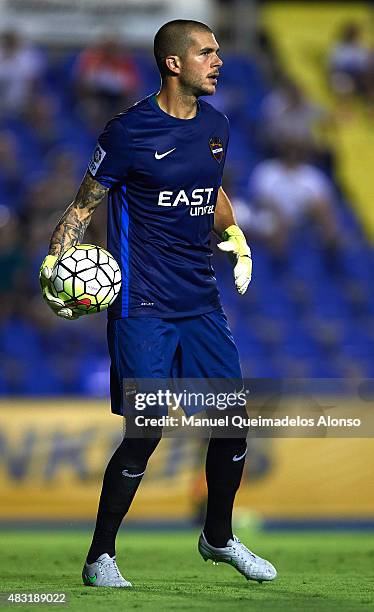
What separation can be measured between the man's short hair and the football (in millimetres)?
1038

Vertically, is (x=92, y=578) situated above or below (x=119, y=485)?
below

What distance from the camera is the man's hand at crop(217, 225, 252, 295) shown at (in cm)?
684

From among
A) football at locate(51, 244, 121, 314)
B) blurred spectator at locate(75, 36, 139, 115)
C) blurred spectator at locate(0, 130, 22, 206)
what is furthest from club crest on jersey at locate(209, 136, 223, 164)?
blurred spectator at locate(75, 36, 139, 115)

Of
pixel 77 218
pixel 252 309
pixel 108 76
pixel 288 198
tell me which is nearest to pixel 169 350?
pixel 77 218

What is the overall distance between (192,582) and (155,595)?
74 centimetres

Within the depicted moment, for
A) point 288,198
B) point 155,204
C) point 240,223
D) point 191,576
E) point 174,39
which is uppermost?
point 174,39

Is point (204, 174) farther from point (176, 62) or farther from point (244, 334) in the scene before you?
point (244, 334)

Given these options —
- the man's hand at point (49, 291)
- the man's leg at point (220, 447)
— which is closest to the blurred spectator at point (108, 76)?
the man's leg at point (220, 447)

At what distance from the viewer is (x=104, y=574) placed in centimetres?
641

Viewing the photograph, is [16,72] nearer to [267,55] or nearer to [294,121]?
[294,121]

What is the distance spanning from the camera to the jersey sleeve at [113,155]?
6535 mm

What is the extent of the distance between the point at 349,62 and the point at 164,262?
1281 cm

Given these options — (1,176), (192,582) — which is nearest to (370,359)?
(1,176)

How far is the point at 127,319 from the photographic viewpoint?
259 inches
